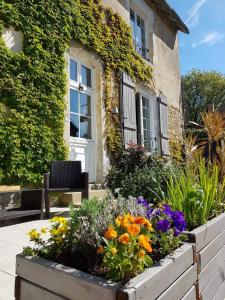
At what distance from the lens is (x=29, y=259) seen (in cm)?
135

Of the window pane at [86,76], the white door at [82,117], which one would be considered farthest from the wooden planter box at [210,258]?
the window pane at [86,76]

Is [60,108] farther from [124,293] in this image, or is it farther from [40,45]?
[124,293]

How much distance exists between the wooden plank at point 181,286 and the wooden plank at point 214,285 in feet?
0.61

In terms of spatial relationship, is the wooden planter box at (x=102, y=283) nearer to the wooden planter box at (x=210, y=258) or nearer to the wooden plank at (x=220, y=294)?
the wooden planter box at (x=210, y=258)

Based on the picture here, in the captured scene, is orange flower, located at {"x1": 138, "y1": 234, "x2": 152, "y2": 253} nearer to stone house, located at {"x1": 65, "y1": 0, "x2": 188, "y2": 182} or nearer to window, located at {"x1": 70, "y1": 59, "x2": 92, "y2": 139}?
stone house, located at {"x1": 65, "y1": 0, "x2": 188, "y2": 182}

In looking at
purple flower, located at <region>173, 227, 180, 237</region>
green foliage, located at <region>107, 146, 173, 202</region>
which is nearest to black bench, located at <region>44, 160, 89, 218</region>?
green foliage, located at <region>107, 146, 173, 202</region>

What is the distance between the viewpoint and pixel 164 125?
29.5ft

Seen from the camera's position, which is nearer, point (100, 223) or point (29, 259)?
point (29, 259)

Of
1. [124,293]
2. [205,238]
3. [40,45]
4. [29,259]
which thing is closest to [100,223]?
[29,259]

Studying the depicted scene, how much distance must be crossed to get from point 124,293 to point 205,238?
35.5 inches

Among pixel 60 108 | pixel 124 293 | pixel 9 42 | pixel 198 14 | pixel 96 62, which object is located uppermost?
pixel 198 14

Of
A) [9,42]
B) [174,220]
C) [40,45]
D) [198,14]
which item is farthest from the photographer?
[198,14]

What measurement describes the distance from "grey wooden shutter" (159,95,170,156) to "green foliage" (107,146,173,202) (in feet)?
6.37

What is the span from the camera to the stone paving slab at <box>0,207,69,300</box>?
1.83m
